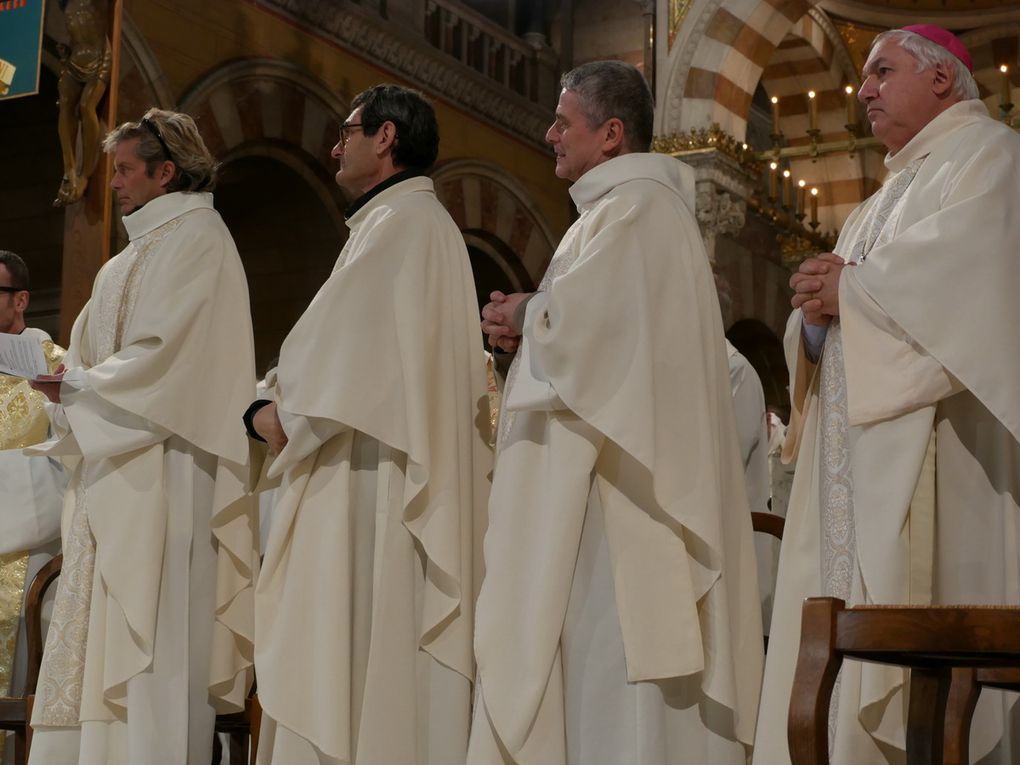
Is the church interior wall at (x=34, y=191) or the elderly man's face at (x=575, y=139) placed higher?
the church interior wall at (x=34, y=191)

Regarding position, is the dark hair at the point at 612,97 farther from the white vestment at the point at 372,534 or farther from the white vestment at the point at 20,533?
the white vestment at the point at 20,533

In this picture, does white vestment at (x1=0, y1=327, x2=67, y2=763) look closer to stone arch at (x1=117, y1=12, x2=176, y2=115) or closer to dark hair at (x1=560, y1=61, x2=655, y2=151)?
dark hair at (x1=560, y1=61, x2=655, y2=151)

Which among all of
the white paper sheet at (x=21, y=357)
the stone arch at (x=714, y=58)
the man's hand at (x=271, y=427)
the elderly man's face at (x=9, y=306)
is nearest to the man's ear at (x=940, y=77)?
the man's hand at (x=271, y=427)

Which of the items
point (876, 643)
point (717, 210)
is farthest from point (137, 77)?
point (876, 643)

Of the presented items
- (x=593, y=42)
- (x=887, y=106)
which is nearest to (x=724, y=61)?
(x=593, y=42)

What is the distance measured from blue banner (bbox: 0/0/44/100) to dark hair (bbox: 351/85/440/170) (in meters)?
4.29

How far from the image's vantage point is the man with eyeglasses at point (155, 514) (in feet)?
15.3

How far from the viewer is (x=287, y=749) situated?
4.17 meters

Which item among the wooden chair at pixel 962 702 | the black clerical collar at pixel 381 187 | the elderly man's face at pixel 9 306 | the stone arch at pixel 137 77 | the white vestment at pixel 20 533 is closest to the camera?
the wooden chair at pixel 962 702

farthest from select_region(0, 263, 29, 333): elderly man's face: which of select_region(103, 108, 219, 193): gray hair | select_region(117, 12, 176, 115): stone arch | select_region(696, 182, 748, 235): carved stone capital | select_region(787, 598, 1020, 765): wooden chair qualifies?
select_region(696, 182, 748, 235): carved stone capital

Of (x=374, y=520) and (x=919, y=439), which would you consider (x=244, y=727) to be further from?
(x=919, y=439)

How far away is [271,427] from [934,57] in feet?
6.63

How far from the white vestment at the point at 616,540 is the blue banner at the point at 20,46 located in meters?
5.39

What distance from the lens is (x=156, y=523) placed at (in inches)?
188
